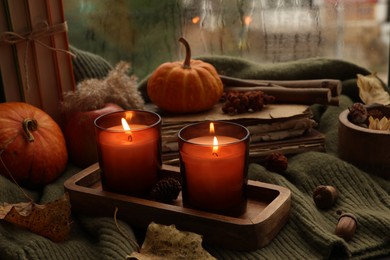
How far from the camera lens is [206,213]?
0.82m

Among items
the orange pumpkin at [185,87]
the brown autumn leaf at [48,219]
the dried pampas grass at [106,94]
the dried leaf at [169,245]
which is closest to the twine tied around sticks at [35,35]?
the dried pampas grass at [106,94]

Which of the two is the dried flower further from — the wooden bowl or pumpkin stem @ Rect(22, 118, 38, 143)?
pumpkin stem @ Rect(22, 118, 38, 143)

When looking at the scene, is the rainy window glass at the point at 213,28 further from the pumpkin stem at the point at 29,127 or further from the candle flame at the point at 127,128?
the candle flame at the point at 127,128

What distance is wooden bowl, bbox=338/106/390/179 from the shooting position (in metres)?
0.98

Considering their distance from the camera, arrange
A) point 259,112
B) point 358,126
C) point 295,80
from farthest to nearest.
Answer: point 295,80, point 259,112, point 358,126

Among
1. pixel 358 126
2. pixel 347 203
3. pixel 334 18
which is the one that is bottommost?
pixel 347 203

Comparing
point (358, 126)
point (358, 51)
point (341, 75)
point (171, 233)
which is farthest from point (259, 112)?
point (358, 51)

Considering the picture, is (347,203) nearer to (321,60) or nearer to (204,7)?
(321,60)

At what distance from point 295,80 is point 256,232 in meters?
0.63

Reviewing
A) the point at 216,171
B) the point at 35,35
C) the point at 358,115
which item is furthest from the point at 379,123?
the point at 35,35

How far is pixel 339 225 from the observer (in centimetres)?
86

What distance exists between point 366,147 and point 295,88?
29 cm

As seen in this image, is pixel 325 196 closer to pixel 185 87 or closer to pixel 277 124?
pixel 277 124

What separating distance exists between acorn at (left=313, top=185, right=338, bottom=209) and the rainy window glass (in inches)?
24.4
